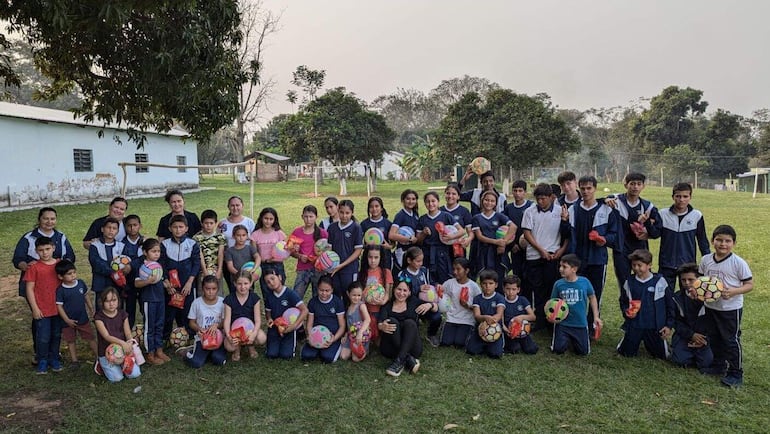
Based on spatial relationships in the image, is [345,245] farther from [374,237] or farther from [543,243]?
[543,243]

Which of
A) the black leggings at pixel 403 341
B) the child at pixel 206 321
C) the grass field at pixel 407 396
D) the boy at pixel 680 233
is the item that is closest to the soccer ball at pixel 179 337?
the child at pixel 206 321

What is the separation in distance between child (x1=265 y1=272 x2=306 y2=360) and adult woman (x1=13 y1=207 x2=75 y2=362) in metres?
1.85

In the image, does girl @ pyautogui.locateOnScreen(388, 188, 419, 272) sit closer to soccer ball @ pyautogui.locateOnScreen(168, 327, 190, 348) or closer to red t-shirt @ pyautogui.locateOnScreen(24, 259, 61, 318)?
soccer ball @ pyautogui.locateOnScreen(168, 327, 190, 348)

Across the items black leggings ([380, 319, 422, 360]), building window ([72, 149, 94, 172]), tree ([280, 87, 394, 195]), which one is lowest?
black leggings ([380, 319, 422, 360])

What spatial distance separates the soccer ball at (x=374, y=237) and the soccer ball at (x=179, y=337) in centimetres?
193

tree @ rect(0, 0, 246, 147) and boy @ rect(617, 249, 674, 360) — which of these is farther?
tree @ rect(0, 0, 246, 147)

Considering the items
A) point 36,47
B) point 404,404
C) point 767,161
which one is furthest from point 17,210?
point 767,161

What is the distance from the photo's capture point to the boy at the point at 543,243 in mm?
5051

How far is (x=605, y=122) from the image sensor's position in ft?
173

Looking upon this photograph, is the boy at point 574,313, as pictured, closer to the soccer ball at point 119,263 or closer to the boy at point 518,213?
the boy at point 518,213

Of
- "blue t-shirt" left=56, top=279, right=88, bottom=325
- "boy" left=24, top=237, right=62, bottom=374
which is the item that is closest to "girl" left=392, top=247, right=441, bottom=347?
"blue t-shirt" left=56, top=279, right=88, bottom=325

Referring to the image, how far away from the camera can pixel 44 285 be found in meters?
4.25

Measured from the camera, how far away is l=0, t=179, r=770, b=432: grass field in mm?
3414

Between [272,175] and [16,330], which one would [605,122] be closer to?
[272,175]
